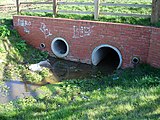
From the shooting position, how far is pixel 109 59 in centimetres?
1111

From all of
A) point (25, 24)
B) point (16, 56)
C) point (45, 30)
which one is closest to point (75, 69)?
point (45, 30)

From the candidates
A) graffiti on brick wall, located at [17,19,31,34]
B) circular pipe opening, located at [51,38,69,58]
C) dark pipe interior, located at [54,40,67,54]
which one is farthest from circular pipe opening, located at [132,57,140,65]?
graffiti on brick wall, located at [17,19,31,34]

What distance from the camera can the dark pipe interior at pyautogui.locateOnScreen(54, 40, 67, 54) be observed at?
1109cm

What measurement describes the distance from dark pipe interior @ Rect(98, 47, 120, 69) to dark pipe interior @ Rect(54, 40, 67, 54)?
178 centimetres

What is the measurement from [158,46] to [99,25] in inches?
91.1

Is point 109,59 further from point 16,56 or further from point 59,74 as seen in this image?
point 16,56

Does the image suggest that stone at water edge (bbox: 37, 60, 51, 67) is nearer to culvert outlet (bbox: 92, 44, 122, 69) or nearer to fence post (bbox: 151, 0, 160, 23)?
culvert outlet (bbox: 92, 44, 122, 69)

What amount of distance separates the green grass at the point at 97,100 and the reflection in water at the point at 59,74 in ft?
1.80

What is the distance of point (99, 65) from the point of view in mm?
10305

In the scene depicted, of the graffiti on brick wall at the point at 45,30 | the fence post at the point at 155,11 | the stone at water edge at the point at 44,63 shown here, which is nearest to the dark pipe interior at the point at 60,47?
the graffiti on brick wall at the point at 45,30

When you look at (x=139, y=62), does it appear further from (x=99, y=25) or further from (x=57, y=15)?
(x=57, y=15)

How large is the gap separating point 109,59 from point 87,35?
191 cm

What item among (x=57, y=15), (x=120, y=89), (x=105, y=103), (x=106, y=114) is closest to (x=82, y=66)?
(x=57, y=15)

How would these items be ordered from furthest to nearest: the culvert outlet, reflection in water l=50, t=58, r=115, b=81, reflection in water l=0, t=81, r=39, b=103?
the culvert outlet
reflection in water l=50, t=58, r=115, b=81
reflection in water l=0, t=81, r=39, b=103
